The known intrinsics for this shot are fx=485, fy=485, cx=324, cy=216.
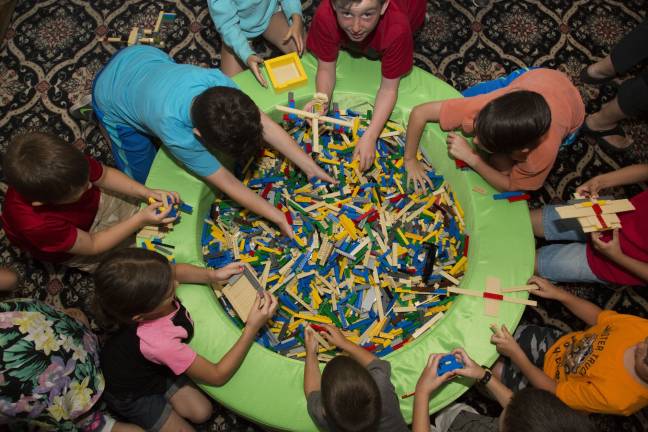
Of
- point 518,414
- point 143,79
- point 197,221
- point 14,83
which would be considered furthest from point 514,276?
point 14,83

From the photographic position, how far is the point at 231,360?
1857mm

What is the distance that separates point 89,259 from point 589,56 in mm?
3123

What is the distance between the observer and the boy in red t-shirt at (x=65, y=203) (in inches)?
67.0

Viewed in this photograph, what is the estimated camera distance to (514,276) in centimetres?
206

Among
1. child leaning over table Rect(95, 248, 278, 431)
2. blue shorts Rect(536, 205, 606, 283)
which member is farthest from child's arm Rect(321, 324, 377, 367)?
blue shorts Rect(536, 205, 606, 283)

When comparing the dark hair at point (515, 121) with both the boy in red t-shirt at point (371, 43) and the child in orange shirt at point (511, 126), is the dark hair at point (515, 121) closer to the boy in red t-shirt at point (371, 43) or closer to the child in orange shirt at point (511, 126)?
the child in orange shirt at point (511, 126)

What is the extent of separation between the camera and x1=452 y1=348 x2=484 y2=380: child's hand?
1827 millimetres

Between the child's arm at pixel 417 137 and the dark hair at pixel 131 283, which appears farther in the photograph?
the child's arm at pixel 417 137

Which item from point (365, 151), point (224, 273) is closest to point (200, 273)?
point (224, 273)

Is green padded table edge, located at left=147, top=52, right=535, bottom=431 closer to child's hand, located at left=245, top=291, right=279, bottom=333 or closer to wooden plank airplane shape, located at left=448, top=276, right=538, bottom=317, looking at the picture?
wooden plank airplane shape, located at left=448, top=276, right=538, bottom=317

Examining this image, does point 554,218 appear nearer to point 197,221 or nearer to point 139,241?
point 197,221

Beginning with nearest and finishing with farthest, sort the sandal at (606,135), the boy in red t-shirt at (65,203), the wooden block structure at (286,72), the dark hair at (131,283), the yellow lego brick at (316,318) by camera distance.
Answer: the dark hair at (131,283) < the boy in red t-shirt at (65,203) < the yellow lego brick at (316,318) < the wooden block structure at (286,72) < the sandal at (606,135)

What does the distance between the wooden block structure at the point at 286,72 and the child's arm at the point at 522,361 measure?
148 centimetres

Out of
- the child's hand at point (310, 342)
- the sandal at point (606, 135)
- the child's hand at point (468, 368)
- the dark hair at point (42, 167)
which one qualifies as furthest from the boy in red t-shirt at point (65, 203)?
the sandal at point (606, 135)
